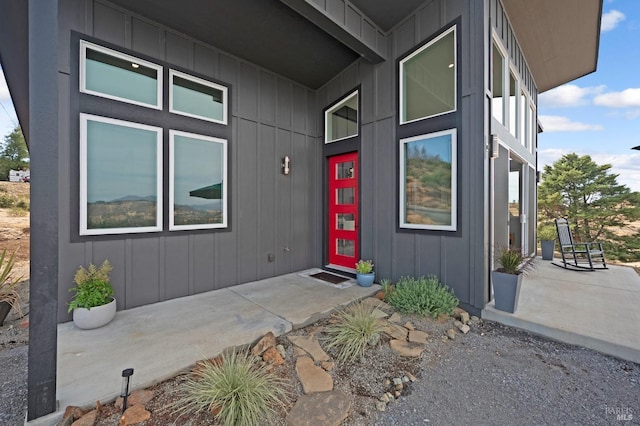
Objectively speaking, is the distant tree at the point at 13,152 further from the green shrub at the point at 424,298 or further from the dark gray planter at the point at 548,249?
the dark gray planter at the point at 548,249

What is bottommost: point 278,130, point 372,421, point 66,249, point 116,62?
point 372,421

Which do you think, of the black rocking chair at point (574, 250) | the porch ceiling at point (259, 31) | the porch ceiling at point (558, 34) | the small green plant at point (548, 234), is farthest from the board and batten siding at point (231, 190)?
the small green plant at point (548, 234)

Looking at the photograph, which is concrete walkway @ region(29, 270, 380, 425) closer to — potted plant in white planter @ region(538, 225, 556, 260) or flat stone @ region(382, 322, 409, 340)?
flat stone @ region(382, 322, 409, 340)

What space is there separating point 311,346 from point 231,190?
109 inches

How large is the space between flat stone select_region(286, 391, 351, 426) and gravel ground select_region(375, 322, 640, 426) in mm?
258

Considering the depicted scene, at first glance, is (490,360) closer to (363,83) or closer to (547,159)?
(363,83)

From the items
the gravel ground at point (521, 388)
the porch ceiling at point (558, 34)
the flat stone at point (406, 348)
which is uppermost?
the porch ceiling at point (558, 34)

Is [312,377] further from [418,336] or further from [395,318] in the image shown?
[395,318]

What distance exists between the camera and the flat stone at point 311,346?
233 centimetres

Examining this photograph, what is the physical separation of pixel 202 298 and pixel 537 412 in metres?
3.67

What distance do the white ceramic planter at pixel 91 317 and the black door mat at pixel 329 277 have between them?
2967 millimetres

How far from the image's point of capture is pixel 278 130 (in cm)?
486

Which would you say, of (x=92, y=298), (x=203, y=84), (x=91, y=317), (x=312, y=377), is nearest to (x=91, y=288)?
(x=92, y=298)

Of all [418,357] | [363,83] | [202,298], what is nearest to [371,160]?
[363,83]
